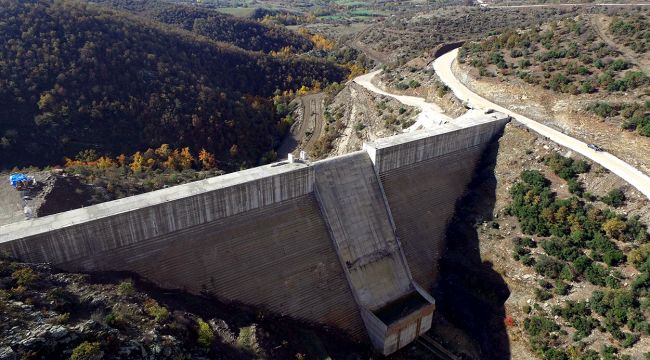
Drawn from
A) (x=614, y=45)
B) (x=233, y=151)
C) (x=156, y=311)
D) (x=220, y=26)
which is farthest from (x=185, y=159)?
(x=220, y=26)

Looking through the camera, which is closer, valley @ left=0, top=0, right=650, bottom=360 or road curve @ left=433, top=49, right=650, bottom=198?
valley @ left=0, top=0, right=650, bottom=360

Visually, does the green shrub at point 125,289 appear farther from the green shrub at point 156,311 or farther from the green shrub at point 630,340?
the green shrub at point 630,340

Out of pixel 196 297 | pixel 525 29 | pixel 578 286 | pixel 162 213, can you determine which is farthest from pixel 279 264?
pixel 525 29

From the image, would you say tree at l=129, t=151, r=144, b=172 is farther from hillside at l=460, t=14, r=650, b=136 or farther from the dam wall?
hillside at l=460, t=14, r=650, b=136

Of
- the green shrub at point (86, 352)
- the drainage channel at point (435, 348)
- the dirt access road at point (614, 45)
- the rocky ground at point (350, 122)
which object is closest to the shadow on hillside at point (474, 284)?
the drainage channel at point (435, 348)

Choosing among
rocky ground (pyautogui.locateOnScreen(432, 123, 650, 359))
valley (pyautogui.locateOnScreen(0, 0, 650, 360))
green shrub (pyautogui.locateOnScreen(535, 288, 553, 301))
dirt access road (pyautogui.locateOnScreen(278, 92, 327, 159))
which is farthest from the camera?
dirt access road (pyautogui.locateOnScreen(278, 92, 327, 159))

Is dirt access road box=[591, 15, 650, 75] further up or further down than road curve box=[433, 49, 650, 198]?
further up

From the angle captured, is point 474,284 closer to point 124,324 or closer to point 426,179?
point 426,179

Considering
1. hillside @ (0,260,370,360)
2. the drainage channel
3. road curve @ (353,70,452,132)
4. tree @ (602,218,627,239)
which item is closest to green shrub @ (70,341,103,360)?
hillside @ (0,260,370,360)

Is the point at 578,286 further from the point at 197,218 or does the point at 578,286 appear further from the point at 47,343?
the point at 47,343
